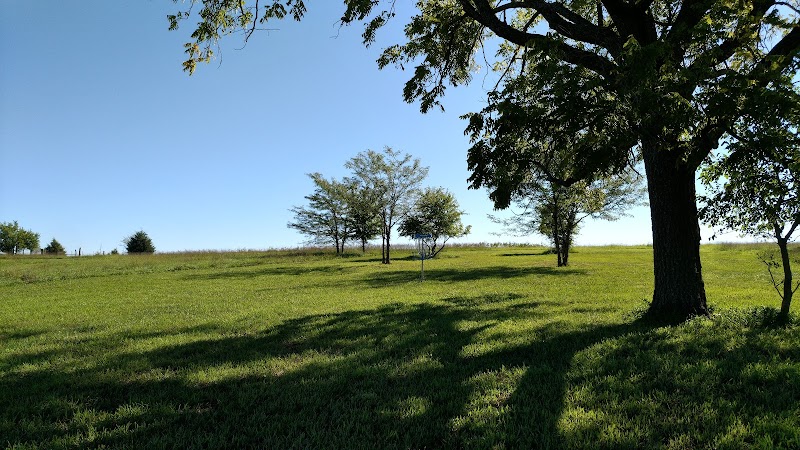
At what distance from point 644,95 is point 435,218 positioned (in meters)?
30.8

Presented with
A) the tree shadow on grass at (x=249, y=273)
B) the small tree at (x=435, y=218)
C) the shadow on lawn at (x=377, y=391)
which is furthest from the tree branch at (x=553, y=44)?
the small tree at (x=435, y=218)

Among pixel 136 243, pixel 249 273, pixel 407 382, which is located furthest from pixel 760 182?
pixel 136 243

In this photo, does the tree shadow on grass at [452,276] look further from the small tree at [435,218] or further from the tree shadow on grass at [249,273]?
the small tree at [435,218]

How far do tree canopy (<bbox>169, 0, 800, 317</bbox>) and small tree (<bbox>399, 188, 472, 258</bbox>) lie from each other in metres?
25.7

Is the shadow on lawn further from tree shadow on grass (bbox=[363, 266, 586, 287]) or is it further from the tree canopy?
A: tree shadow on grass (bbox=[363, 266, 586, 287])

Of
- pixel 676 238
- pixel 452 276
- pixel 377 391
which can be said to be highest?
pixel 676 238

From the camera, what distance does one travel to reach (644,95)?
5.01 meters

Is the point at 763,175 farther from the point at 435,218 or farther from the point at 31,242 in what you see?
the point at 31,242

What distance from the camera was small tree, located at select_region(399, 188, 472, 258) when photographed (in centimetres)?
3556

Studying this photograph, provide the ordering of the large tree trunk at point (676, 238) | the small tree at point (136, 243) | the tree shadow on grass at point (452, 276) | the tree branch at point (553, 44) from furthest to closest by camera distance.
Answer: the small tree at point (136, 243)
the tree shadow on grass at point (452, 276)
the large tree trunk at point (676, 238)
the tree branch at point (553, 44)

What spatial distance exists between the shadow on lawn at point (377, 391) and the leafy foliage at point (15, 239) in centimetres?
9245

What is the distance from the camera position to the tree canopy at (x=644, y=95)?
5.13m

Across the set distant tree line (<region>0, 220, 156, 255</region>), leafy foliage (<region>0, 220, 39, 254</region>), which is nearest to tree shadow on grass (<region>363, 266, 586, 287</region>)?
distant tree line (<region>0, 220, 156, 255</region>)

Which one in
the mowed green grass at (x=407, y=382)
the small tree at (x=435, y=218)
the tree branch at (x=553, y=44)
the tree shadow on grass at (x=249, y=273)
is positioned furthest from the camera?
the small tree at (x=435, y=218)
